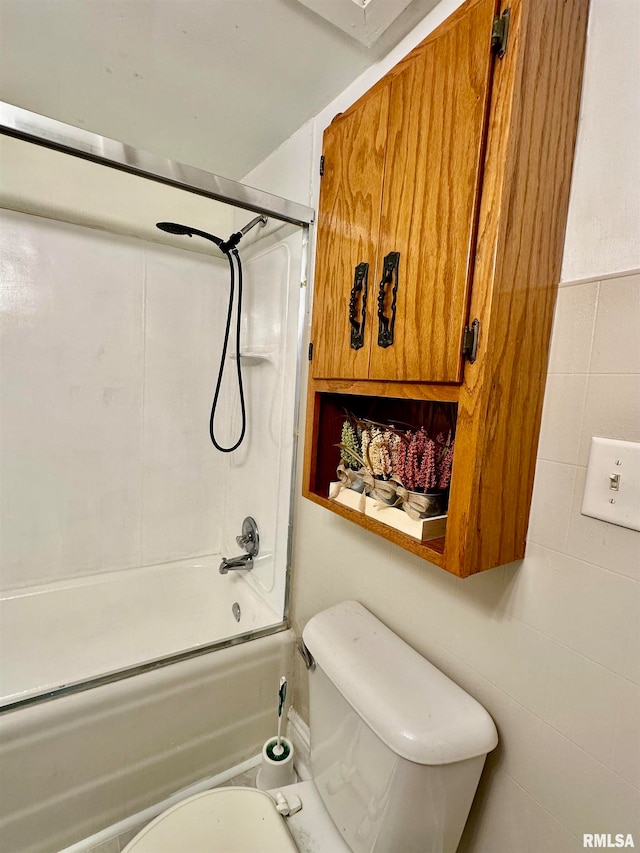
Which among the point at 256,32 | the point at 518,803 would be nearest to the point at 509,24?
the point at 256,32

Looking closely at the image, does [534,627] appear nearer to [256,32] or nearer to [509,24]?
[509,24]

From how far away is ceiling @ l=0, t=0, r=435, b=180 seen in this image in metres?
0.90

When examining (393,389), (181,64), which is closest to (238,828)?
(393,389)

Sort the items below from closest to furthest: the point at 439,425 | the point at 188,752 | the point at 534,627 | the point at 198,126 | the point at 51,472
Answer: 1. the point at 534,627
2. the point at 439,425
3. the point at 188,752
4. the point at 198,126
5. the point at 51,472

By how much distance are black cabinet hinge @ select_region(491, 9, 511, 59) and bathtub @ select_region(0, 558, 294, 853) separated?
4.78 feet

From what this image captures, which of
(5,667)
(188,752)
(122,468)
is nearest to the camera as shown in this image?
(188,752)

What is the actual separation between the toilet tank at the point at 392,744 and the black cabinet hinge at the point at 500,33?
3.48 feet

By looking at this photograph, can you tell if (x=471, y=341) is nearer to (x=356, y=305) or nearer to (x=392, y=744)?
(x=356, y=305)

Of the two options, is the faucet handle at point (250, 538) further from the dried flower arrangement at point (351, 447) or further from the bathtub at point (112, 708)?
the dried flower arrangement at point (351, 447)

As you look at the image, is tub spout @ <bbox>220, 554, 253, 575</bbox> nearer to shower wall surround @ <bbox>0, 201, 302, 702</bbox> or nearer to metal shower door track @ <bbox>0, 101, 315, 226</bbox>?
shower wall surround @ <bbox>0, 201, 302, 702</bbox>

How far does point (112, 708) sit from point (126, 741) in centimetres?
11

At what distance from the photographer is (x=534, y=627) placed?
70 centimetres

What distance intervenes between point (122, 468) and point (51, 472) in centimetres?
25

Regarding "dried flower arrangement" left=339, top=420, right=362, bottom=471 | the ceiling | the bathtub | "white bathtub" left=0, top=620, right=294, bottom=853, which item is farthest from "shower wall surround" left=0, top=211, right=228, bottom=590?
"dried flower arrangement" left=339, top=420, right=362, bottom=471
